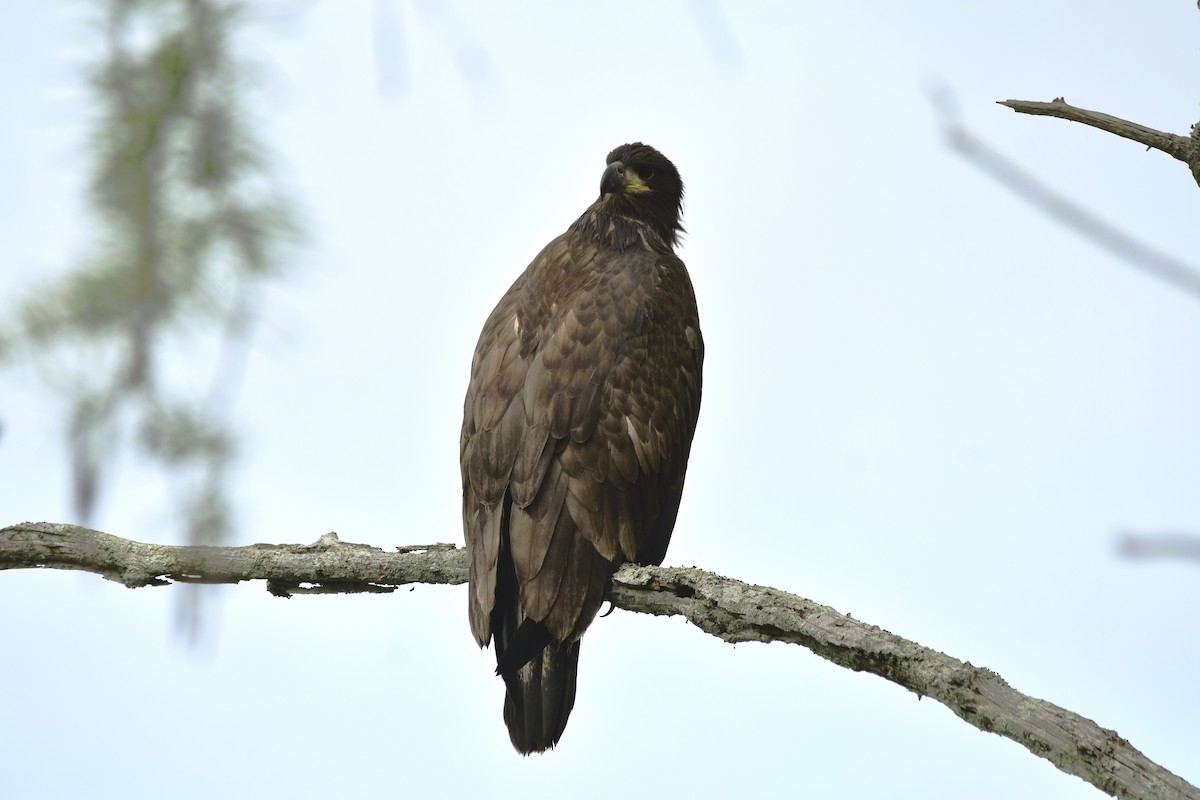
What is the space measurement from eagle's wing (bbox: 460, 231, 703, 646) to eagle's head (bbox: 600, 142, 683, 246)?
55 centimetres

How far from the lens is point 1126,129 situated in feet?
11.7

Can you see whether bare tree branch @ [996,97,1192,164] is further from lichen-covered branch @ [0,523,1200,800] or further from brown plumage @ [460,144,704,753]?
brown plumage @ [460,144,704,753]

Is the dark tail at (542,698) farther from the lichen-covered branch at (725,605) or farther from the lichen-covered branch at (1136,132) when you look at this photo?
the lichen-covered branch at (1136,132)

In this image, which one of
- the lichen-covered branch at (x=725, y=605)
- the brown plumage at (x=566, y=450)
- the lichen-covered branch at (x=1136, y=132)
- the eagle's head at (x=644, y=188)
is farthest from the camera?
the eagle's head at (x=644, y=188)

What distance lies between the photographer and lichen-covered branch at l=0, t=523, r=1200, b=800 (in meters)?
3.05

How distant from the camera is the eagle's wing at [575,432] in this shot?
4.62 meters

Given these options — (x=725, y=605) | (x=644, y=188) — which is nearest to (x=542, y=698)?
(x=725, y=605)

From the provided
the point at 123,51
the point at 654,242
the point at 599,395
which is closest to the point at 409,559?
the point at 599,395

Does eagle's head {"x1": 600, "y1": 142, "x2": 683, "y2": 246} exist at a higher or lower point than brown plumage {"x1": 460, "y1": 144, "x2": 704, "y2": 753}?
higher

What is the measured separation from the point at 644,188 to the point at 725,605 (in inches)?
102

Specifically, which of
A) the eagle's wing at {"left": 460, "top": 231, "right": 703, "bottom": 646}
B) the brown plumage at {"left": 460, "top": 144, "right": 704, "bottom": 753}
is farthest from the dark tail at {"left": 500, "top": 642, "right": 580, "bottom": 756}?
the eagle's wing at {"left": 460, "top": 231, "right": 703, "bottom": 646}

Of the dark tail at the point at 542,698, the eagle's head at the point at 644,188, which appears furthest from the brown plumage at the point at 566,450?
the eagle's head at the point at 644,188

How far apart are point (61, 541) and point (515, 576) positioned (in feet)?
5.39

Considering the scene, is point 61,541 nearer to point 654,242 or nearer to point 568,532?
point 568,532
